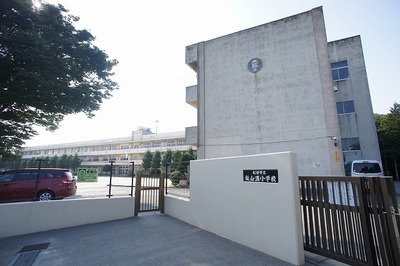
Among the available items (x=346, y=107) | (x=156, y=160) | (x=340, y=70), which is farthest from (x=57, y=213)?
(x=156, y=160)

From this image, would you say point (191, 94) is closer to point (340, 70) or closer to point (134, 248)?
point (340, 70)

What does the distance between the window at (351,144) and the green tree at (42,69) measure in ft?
57.2

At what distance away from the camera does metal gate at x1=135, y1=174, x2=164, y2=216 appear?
8.08 m

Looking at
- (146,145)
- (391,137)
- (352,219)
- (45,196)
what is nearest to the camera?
(352,219)

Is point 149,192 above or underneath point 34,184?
underneath

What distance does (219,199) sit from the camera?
18.1 ft

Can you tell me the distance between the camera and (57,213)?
6.55 m

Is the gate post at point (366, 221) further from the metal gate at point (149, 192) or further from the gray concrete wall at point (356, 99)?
the gray concrete wall at point (356, 99)

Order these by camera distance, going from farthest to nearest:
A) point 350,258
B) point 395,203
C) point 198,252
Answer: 1. point 198,252
2. point 350,258
3. point 395,203

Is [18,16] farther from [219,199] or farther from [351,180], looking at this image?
[351,180]

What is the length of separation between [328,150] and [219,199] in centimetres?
876

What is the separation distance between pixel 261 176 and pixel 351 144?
15.3 m

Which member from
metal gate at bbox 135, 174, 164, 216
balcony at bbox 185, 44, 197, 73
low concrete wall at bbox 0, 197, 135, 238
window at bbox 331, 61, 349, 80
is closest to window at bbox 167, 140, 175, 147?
balcony at bbox 185, 44, 197, 73

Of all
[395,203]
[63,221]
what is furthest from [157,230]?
[395,203]
